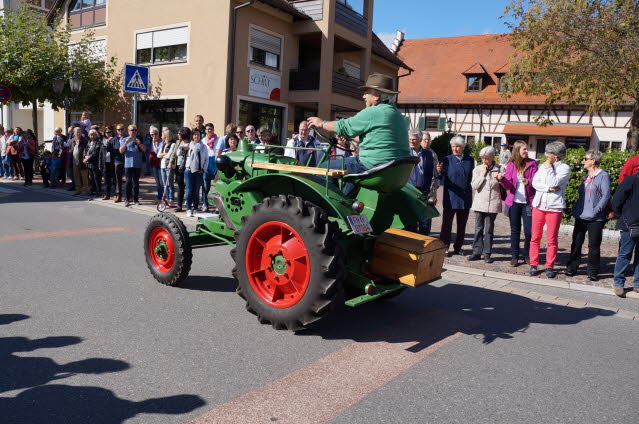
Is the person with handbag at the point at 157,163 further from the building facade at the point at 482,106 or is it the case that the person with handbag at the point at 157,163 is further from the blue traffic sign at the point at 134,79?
the building facade at the point at 482,106

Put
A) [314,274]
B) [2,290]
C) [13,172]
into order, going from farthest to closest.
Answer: [13,172], [2,290], [314,274]

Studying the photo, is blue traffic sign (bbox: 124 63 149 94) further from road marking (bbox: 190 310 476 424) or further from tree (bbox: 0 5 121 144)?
road marking (bbox: 190 310 476 424)

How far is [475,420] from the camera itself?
294 centimetres

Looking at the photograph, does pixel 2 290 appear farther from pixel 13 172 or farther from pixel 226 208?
pixel 13 172

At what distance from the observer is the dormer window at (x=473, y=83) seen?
37.8 metres

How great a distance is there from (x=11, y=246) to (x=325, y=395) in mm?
5735

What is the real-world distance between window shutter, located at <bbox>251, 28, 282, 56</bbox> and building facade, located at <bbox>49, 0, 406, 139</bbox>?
0.12 ft

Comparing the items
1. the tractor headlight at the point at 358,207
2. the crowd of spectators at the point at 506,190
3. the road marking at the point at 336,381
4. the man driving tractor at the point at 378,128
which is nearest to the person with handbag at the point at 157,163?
the crowd of spectators at the point at 506,190

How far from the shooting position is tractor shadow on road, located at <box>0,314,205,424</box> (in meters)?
2.77

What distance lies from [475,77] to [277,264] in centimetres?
3758

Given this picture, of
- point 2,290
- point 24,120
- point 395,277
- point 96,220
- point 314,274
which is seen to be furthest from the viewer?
point 24,120

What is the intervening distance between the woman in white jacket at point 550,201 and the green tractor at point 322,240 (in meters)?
2.95

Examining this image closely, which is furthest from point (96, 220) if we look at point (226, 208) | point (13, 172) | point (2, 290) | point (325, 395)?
point (13, 172)

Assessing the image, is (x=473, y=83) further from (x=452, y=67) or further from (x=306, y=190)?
(x=306, y=190)
